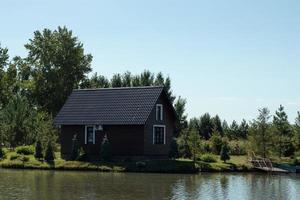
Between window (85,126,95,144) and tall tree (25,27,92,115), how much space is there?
25.7 m

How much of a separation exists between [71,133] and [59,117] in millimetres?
1862

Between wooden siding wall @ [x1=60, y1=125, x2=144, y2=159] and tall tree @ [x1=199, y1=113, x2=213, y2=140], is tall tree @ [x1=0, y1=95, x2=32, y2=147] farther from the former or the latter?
tall tree @ [x1=199, y1=113, x2=213, y2=140]

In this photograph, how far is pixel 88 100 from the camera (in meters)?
48.6

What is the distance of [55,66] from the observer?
239 ft

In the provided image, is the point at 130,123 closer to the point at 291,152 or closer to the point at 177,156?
the point at 177,156

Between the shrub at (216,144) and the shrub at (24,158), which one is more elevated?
the shrub at (216,144)

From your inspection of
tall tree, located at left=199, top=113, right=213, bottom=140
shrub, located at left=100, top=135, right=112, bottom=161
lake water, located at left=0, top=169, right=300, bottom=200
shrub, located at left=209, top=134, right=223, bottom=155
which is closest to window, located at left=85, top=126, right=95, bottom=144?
shrub, located at left=100, top=135, right=112, bottom=161

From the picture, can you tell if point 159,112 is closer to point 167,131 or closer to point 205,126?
point 167,131

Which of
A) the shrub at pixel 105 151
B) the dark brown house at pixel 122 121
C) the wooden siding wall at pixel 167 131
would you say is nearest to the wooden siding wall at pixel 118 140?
the dark brown house at pixel 122 121

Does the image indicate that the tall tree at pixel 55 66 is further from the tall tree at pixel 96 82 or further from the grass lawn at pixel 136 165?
the grass lawn at pixel 136 165

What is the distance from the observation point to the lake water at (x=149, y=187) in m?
24.9

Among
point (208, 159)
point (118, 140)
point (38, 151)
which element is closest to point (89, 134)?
point (118, 140)

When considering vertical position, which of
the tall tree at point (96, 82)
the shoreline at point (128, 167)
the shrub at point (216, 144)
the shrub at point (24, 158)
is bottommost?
the shoreline at point (128, 167)

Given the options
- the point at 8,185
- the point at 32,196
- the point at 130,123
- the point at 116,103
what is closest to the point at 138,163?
the point at 130,123
